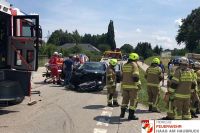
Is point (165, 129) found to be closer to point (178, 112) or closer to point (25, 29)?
point (178, 112)

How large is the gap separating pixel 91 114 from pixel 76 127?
91.7 inches

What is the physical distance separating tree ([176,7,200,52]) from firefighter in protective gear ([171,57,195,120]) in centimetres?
10482

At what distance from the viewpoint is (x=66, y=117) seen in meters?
12.5

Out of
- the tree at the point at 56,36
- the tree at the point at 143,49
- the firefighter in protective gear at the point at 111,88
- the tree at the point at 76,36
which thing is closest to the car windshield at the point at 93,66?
the firefighter in protective gear at the point at 111,88

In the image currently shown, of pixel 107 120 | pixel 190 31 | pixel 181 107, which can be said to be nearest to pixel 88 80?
pixel 107 120

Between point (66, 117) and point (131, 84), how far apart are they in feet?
6.79

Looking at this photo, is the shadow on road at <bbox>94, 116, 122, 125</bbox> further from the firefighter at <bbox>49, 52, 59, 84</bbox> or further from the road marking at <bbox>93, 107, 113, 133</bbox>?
the firefighter at <bbox>49, 52, 59, 84</bbox>

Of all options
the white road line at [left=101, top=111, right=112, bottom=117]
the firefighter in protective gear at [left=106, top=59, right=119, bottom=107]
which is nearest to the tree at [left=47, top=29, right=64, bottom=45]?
the firefighter in protective gear at [left=106, top=59, right=119, bottom=107]

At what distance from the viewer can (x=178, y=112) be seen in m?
11.1

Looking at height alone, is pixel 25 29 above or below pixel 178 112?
above

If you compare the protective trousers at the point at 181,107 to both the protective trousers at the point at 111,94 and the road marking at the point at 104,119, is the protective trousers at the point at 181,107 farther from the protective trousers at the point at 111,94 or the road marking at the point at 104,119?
the protective trousers at the point at 111,94

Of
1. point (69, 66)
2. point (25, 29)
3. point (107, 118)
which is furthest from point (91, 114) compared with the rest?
point (69, 66)

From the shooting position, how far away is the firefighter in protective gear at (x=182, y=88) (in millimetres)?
10977

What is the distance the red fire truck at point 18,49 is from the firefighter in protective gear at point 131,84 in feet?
9.45
